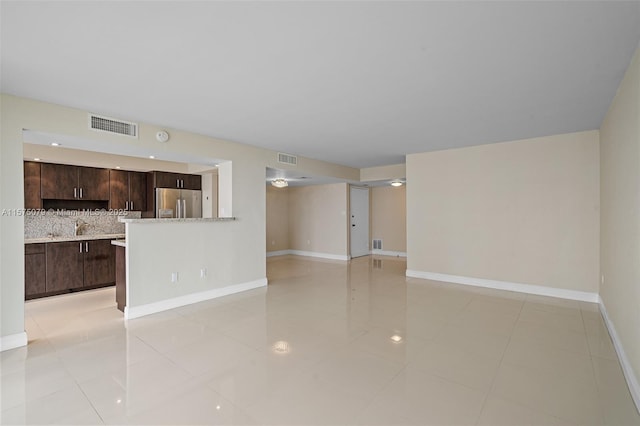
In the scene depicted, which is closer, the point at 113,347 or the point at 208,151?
the point at 113,347

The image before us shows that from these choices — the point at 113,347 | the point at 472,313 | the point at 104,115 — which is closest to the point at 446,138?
the point at 472,313

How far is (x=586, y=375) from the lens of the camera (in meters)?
2.41

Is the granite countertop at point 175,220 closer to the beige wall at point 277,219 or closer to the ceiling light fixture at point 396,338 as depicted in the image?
the ceiling light fixture at point 396,338

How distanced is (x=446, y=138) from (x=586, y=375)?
11.1 feet

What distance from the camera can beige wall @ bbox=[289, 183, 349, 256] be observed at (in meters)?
8.34

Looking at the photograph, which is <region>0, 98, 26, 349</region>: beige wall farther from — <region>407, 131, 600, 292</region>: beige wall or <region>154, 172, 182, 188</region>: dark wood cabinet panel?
<region>407, 131, 600, 292</region>: beige wall

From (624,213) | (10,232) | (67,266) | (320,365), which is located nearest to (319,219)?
(67,266)

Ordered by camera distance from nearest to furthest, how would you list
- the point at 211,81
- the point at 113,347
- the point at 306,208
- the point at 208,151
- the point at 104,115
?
the point at 211,81 → the point at 113,347 → the point at 104,115 → the point at 208,151 → the point at 306,208

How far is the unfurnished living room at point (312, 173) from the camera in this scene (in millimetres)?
1945

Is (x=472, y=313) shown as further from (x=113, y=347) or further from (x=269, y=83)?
(x=113, y=347)

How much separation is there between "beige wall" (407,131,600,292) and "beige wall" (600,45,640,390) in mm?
704

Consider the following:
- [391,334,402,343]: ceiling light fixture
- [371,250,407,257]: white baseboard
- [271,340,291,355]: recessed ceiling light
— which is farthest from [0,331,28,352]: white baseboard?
[371,250,407,257]: white baseboard

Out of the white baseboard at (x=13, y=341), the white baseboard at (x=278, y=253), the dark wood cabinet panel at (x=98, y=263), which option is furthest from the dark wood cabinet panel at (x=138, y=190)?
the white baseboard at (x=278, y=253)

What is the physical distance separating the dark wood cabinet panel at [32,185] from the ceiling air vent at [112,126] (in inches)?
88.2
